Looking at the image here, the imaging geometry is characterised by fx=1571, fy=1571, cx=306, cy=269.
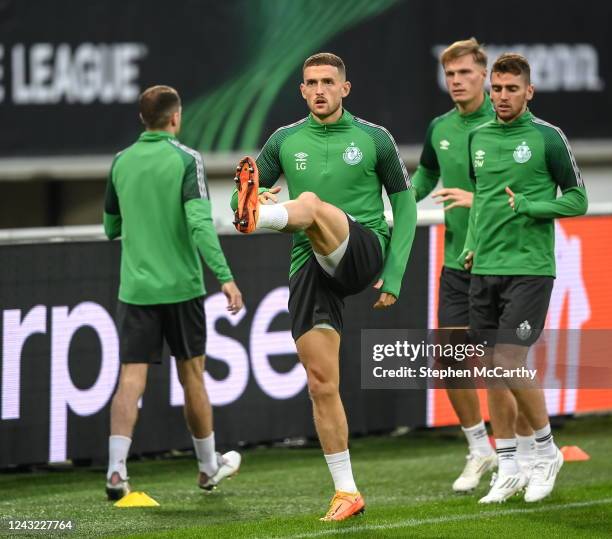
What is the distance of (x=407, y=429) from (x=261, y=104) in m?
3.79

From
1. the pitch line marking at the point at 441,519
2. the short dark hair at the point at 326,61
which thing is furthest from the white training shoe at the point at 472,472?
the short dark hair at the point at 326,61

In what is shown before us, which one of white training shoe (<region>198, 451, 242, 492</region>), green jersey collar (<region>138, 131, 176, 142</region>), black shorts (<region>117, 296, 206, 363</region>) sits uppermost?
green jersey collar (<region>138, 131, 176, 142</region>)

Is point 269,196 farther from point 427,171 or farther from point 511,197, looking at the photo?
point 427,171

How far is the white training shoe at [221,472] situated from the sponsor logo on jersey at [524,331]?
1.67 meters

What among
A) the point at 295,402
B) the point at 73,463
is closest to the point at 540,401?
the point at 295,402

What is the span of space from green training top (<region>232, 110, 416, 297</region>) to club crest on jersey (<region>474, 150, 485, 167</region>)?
2.13 feet

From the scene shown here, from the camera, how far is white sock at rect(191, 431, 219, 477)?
26.2 feet

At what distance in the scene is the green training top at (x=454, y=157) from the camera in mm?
8289

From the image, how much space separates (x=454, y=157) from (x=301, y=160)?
1561 millimetres

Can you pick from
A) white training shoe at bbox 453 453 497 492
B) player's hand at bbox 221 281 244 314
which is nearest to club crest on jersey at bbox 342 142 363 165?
player's hand at bbox 221 281 244 314

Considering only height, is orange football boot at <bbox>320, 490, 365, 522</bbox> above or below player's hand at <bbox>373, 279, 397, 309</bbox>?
below

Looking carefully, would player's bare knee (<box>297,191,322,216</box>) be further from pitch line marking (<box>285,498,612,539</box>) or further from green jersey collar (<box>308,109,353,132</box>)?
pitch line marking (<box>285,498,612,539</box>)

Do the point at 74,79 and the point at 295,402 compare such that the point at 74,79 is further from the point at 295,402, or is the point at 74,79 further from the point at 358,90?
the point at 295,402

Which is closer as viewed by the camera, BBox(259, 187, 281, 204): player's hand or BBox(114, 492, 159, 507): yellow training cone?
BBox(259, 187, 281, 204): player's hand
